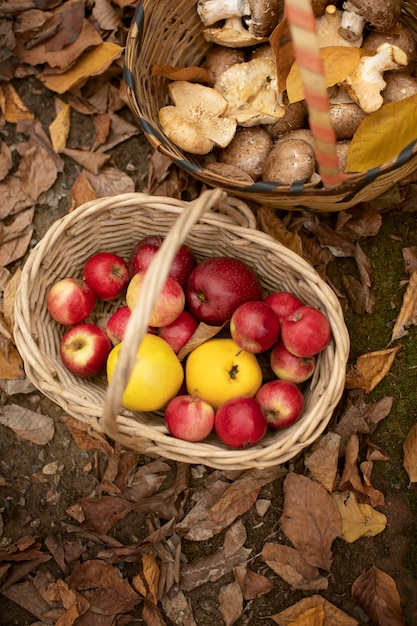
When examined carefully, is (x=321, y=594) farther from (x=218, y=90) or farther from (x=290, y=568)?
(x=218, y=90)

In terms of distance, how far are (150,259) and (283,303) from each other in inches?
14.8

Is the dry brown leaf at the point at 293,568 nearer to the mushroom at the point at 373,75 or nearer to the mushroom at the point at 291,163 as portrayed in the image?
the mushroom at the point at 291,163

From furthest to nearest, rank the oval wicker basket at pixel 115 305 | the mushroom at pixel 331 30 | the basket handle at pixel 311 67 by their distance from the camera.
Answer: the mushroom at pixel 331 30
the oval wicker basket at pixel 115 305
the basket handle at pixel 311 67

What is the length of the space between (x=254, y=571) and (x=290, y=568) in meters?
0.10

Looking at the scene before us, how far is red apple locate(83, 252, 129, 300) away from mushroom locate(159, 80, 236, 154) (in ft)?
1.22

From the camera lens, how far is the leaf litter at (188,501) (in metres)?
1.64

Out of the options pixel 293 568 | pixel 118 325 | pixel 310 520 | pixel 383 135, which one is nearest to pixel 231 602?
pixel 293 568

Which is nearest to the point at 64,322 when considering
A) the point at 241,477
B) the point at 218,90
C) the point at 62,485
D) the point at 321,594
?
the point at 62,485

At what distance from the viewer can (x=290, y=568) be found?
165 centimetres

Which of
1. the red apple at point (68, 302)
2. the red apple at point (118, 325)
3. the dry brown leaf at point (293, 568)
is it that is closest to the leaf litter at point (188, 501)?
the dry brown leaf at point (293, 568)

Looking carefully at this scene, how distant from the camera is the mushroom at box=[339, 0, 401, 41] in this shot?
4.89ft

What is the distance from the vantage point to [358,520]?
5.38ft

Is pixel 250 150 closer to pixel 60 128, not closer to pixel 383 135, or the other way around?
pixel 383 135

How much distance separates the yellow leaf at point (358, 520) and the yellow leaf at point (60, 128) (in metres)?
1.46
